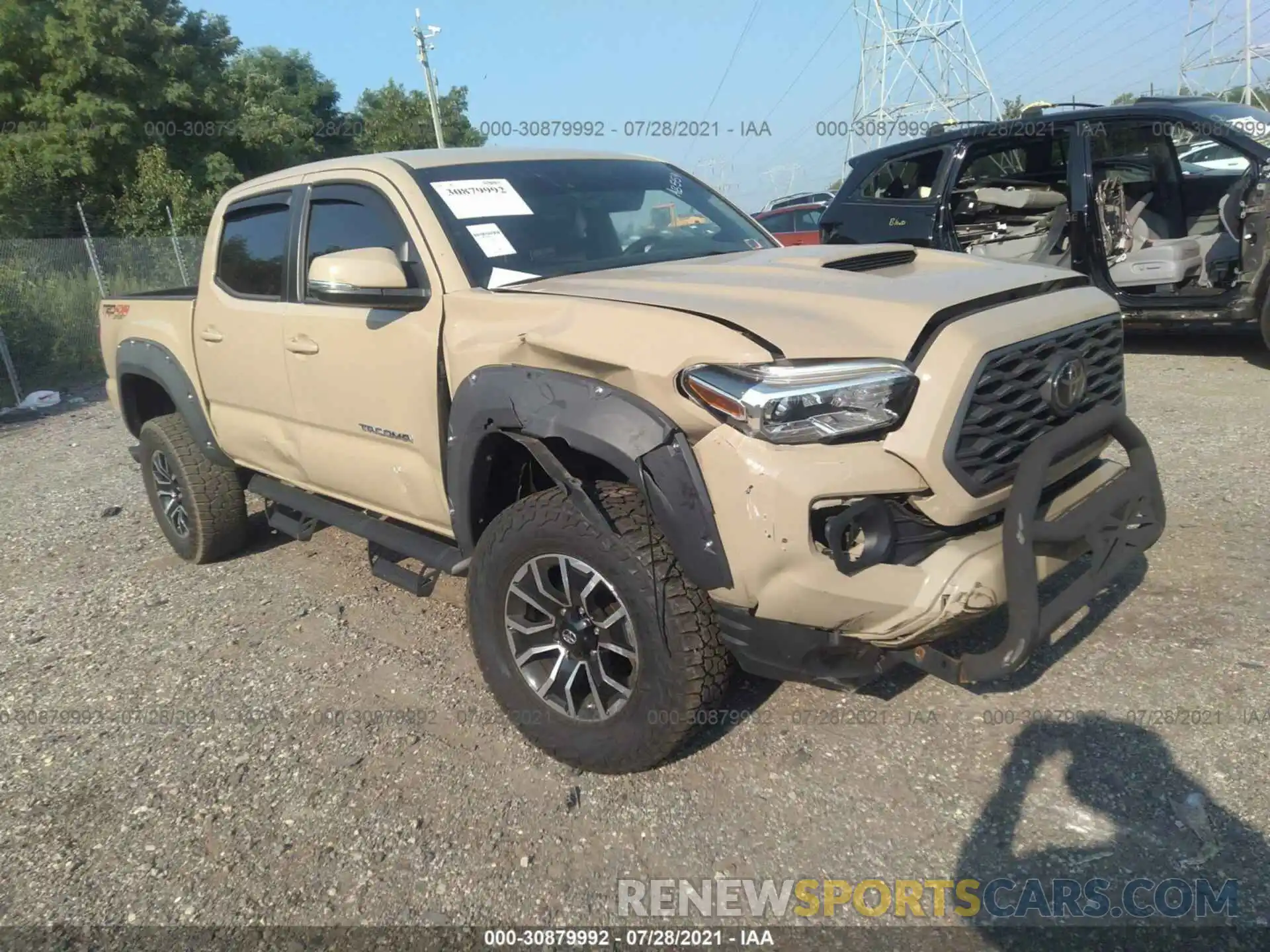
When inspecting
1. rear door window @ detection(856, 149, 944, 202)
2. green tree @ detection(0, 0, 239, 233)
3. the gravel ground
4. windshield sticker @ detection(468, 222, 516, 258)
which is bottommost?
the gravel ground

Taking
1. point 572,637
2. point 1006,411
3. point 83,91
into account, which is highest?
point 83,91

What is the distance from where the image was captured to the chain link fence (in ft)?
40.0

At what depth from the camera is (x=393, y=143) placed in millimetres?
34344

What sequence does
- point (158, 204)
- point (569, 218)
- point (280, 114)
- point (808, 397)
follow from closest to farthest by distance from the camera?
point (808, 397), point (569, 218), point (158, 204), point (280, 114)

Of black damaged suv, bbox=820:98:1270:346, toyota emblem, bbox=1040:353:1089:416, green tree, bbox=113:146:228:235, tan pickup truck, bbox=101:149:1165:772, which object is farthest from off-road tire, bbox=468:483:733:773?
green tree, bbox=113:146:228:235

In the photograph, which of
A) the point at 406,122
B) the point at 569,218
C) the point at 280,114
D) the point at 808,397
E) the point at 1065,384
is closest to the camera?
the point at 808,397

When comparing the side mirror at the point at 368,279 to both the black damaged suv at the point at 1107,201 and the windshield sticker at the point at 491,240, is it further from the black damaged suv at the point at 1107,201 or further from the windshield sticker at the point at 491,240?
the black damaged suv at the point at 1107,201

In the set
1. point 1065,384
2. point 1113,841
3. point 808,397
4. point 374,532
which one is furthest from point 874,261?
point 374,532

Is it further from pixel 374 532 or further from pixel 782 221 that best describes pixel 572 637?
pixel 782 221

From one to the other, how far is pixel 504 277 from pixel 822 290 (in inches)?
44.1

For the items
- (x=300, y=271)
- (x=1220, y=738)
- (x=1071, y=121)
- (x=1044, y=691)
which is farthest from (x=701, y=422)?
(x=1071, y=121)

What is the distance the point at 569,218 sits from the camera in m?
3.47

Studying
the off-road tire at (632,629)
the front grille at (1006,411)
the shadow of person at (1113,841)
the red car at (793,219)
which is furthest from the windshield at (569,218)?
the red car at (793,219)

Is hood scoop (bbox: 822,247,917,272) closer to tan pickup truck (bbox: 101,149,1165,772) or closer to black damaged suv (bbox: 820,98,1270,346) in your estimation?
tan pickup truck (bbox: 101,149,1165,772)
